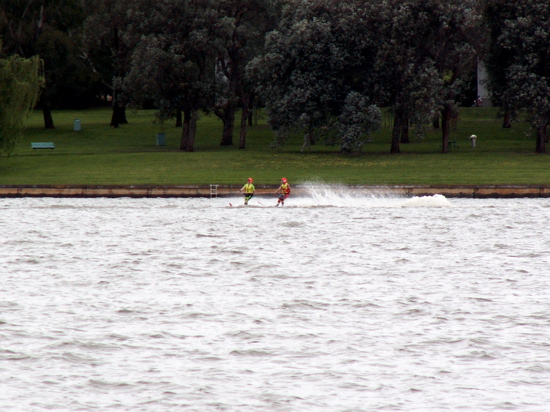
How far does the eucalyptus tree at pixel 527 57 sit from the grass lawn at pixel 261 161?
6.36ft

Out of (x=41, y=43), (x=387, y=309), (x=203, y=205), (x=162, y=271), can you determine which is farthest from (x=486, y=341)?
(x=41, y=43)

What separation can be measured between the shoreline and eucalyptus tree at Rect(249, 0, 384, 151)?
47.5 feet

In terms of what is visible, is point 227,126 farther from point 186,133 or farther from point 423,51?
point 423,51

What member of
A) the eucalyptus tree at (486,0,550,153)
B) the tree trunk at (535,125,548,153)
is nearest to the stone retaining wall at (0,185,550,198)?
the eucalyptus tree at (486,0,550,153)

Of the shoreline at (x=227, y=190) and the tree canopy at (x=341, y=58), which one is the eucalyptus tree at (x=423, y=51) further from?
the shoreline at (x=227, y=190)

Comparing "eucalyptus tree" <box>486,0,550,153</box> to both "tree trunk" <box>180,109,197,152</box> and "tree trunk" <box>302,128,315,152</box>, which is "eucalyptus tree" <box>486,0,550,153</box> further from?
"tree trunk" <box>180,109,197,152</box>

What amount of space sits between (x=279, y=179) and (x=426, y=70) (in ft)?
52.7

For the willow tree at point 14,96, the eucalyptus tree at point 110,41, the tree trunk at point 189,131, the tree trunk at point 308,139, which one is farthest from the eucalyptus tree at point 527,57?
the willow tree at point 14,96

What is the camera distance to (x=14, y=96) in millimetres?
52406

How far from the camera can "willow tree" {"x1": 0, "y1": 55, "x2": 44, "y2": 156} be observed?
172ft

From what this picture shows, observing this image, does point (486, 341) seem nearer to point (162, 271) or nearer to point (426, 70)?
point (162, 271)

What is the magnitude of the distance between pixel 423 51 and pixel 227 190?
23.4 meters

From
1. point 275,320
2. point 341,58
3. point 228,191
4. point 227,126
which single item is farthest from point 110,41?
point 275,320

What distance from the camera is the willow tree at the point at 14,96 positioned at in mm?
52375
